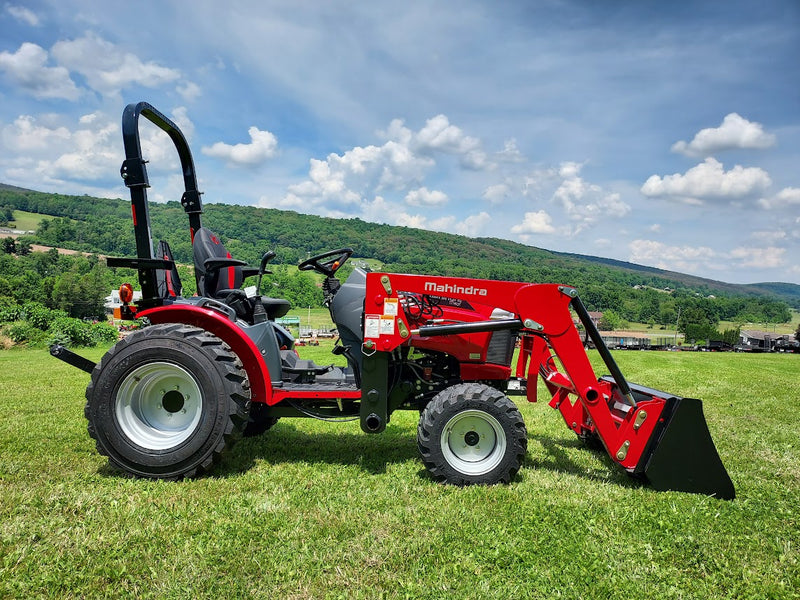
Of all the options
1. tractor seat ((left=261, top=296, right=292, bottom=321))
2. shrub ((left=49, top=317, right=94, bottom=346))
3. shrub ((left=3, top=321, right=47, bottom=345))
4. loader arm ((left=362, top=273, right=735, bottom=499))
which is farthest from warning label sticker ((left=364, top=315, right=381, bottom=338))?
shrub ((left=3, top=321, right=47, bottom=345))

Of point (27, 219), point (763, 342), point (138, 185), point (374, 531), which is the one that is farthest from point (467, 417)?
point (27, 219)

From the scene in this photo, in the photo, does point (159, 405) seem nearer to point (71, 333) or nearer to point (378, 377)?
point (378, 377)

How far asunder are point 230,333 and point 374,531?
2.09 m

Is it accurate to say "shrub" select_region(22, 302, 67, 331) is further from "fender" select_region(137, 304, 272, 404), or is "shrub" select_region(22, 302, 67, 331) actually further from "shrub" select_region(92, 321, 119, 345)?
"fender" select_region(137, 304, 272, 404)

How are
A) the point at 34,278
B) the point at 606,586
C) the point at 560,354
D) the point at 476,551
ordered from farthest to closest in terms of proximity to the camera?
the point at 34,278
the point at 560,354
the point at 476,551
the point at 606,586

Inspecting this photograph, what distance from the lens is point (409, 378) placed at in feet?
15.3

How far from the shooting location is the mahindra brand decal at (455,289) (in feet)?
14.2

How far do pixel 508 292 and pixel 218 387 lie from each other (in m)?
2.50

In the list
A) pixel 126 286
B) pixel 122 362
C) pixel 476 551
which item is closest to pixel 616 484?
pixel 476 551

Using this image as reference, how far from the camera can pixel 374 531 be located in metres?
3.20

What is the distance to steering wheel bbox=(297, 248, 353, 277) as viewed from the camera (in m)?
4.99

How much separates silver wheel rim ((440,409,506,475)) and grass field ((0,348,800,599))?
0.75ft

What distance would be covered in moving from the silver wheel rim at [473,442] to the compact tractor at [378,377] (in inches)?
0.5

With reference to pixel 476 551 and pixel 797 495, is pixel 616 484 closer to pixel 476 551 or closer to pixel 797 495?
pixel 797 495
